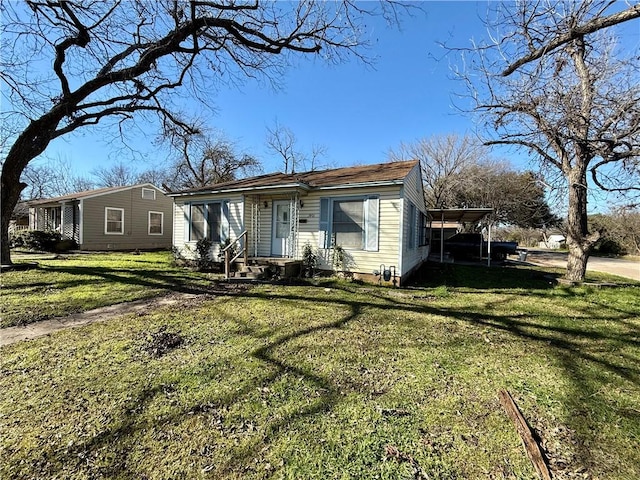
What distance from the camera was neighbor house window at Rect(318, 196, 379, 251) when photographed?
27.9ft

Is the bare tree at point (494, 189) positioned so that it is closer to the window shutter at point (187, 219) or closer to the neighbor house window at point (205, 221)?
the neighbor house window at point (205, 221)

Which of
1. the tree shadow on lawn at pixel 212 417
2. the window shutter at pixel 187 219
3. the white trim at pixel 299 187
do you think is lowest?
the tree shadow on lawn at pixel 212 417

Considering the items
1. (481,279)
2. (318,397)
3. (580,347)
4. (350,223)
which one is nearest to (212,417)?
(318,397)

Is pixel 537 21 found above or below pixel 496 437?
above

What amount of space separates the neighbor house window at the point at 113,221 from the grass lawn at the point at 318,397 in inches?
644

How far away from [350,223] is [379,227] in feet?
2.99

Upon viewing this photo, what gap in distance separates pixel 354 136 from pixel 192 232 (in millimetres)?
14361

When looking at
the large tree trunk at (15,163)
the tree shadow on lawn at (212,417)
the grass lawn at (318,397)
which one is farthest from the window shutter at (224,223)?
the tree shadow on lawn at (212,417)

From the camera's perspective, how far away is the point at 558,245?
39406mm

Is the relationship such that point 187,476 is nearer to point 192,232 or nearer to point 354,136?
point 192,232

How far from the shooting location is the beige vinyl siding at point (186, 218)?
408 inches

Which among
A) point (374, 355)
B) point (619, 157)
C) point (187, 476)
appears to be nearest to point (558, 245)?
point (619, 157)

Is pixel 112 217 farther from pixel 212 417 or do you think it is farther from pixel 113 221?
pixel 212 417

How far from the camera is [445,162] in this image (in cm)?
2328
